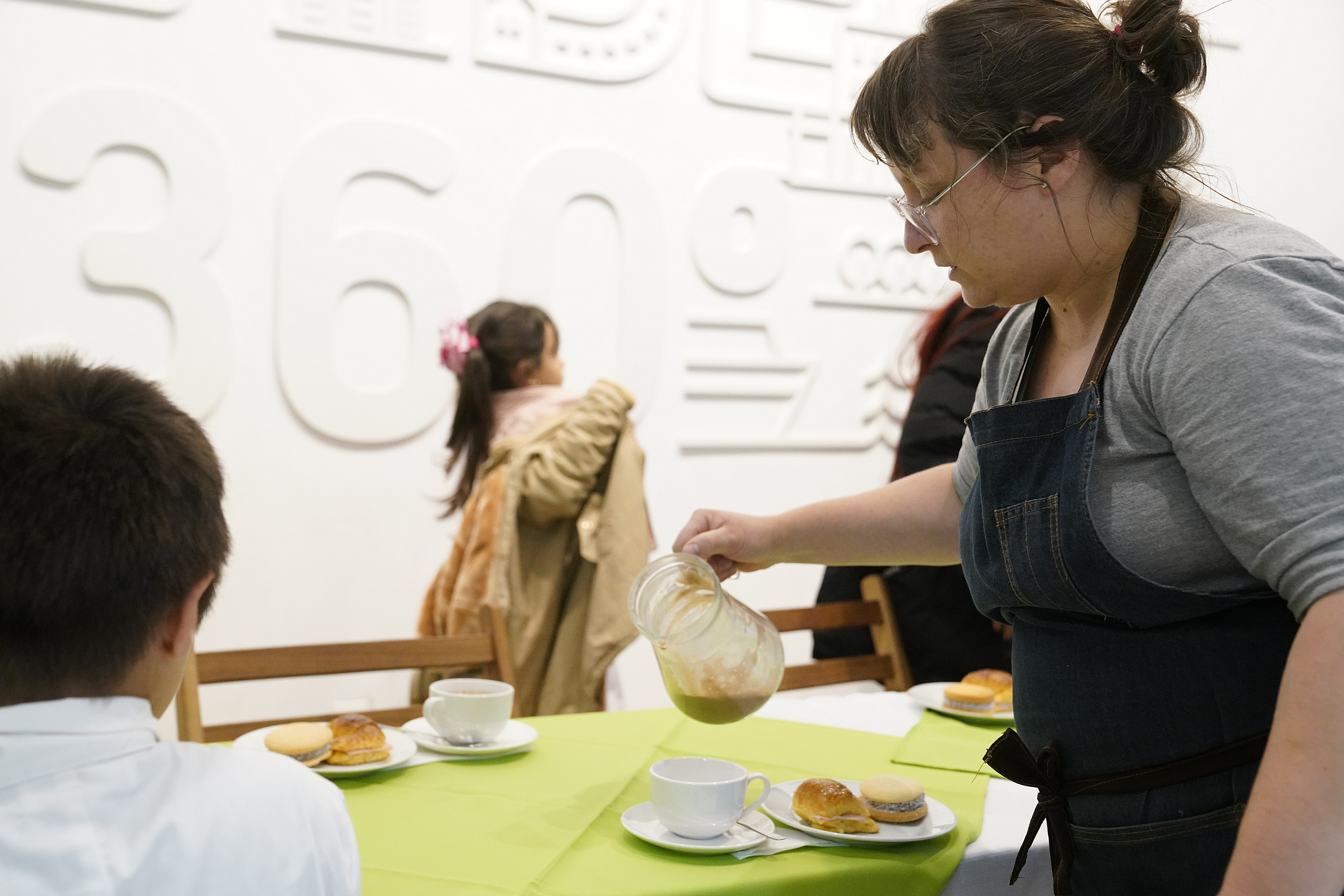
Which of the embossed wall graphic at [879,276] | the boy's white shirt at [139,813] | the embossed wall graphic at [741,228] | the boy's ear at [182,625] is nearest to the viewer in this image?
the boy's white shirt at [139,813]

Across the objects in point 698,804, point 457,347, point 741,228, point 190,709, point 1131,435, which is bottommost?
point 190,709

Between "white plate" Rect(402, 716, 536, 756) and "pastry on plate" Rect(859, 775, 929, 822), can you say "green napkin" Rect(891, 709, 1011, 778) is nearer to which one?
"pastry on plate" Rect(859, 775, 929, 822)

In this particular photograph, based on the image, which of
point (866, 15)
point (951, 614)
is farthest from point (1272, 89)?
point (951, 614)

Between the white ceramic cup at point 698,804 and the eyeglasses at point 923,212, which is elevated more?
the eyeglasses at point 923,212

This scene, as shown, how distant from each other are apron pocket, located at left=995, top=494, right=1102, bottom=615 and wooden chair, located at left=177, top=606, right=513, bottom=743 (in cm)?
94

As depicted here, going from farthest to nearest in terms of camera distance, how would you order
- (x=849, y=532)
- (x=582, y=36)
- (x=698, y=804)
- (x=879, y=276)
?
1. (x=879, y=276)
2. (x=582, y=36)
3. (x=849, y=532)
4. (x=698, y=804)

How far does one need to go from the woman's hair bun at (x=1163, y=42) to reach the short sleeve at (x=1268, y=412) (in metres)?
0.24

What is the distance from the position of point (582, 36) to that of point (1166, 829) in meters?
3.05

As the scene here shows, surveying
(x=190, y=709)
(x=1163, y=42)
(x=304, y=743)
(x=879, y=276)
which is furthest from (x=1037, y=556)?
(x=879, y=276)

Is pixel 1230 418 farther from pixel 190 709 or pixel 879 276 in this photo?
pixel 879 276

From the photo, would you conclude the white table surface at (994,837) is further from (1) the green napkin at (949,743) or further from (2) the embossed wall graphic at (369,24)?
(2) the embossed wall graphic at (369,24)

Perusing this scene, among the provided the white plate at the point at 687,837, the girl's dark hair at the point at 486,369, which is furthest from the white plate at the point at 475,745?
the girl's dark hair at the point at 486,369

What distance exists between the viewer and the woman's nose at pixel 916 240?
42.5 inches

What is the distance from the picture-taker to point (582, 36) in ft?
11.3
